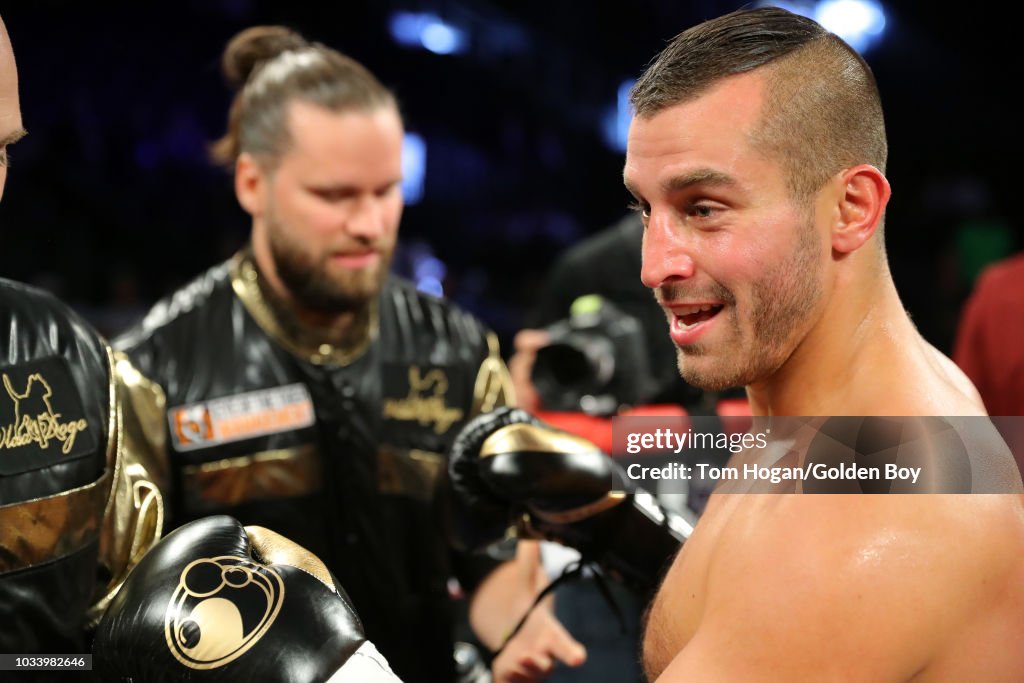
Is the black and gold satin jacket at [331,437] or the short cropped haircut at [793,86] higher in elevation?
the short cropped haircut at [793,86]

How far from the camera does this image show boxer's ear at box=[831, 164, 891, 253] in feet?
3.76

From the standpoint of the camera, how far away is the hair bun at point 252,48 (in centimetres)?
220

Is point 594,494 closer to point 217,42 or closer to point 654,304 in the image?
Answer: point 654,304

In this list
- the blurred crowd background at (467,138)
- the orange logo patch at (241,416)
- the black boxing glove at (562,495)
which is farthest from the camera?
the blurred crowd background at (467,138)

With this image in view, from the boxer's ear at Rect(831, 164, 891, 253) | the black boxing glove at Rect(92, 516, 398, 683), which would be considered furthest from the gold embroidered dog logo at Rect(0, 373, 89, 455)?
the boxer's ear at Rect(831, 164, 891, 253)

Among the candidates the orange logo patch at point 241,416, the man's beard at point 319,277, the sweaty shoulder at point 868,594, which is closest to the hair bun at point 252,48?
the man's beard at point 319,277

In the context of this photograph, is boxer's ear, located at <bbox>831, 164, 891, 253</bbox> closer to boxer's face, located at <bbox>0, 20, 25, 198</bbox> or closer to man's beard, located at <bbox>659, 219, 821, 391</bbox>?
man's beard, located at <bbox>659, 219, 821, 391</bbox>

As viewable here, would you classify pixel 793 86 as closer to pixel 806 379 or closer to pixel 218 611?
pixel 806 379

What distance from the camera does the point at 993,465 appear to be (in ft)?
Answer: 3.52

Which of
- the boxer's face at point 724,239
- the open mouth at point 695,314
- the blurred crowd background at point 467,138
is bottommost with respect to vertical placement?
the blurred crowd background at point 467,138

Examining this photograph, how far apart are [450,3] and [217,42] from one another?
1.54 metres

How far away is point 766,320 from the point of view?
3.82 ft

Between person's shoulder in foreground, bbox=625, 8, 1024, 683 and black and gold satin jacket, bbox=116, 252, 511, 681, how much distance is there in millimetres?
913

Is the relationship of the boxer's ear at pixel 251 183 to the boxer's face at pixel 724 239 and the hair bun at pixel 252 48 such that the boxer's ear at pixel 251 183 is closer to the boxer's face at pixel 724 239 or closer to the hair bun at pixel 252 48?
the hair bun at pixel 252 48
